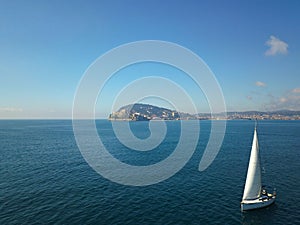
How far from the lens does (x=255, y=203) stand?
46031 mm

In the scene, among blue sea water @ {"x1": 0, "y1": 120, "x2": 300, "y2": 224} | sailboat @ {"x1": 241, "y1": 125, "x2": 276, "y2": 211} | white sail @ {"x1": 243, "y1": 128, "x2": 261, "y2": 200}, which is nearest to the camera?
blue sea water @ {"x1": 0, "y1": 120, "x2": 300, "y2": 224}

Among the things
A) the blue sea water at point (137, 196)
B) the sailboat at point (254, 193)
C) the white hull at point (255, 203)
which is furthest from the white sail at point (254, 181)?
the blue sea water at point (137, 196)

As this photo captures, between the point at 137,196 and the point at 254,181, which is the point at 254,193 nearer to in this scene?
the point at 254,181

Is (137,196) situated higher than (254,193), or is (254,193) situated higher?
(254,193)

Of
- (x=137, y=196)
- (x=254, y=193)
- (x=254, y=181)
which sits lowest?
(x=137, y=196)

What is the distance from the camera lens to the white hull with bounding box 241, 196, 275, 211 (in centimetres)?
4541

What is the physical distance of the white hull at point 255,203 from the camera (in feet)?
149

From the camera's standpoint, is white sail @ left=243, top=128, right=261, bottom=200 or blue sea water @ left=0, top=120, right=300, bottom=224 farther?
white sail @ left=243, top=128, right=261, bottom=200

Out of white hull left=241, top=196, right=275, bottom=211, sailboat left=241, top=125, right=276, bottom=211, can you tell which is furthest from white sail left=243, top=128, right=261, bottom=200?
white hull left=241, top=196, right=275, bottom=211

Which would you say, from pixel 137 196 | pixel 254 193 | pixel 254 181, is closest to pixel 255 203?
pixel 254 193

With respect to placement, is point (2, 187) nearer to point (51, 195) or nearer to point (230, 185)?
point (51, 195)

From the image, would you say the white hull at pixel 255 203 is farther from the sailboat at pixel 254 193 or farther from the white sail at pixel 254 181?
the white sail at pixel 254 181

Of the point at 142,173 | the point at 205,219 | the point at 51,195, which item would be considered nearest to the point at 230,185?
the point at 205,219

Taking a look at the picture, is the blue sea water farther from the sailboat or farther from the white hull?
the sailboat
